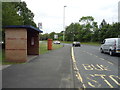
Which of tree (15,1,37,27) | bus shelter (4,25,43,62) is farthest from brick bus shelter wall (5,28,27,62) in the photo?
tree (15,1,37,27)

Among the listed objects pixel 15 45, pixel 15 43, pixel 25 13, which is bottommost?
pixel 15 45

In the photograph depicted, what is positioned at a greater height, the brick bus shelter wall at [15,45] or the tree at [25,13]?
the tree at [25,13]

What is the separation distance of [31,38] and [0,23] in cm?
331

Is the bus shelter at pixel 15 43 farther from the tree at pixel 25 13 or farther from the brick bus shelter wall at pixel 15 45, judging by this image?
the tree at pixel 25 13

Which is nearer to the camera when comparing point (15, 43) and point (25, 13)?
point (15, 43)

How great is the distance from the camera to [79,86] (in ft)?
17.2

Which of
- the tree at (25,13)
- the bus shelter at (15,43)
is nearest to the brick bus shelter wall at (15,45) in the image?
the bus shelter at (15,43)

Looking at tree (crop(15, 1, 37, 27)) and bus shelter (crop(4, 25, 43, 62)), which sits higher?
tree (crop(15, 1, 37, 27))

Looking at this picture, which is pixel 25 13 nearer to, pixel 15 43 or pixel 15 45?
pixel 15 43

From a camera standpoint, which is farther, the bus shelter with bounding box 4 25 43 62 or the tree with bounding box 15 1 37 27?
the tree with bounding box 15 1 37 27

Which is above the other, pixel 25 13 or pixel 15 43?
pixel 25 13

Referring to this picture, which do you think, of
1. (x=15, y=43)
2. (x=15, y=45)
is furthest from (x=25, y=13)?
(x=15, y=45)

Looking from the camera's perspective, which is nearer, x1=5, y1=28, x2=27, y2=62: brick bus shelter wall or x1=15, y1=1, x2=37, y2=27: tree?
x1=5, y1=28, x2=27, y2=62: brick bus shelter wall

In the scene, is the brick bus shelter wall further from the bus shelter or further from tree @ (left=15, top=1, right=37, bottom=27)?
tree @ (left=15, top=1, right=37, bottom=27)
